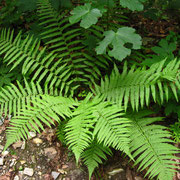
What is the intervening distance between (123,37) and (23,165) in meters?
1.80

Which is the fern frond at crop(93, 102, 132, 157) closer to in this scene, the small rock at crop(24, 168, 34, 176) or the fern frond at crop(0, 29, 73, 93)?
the fern frond at crop(0, 29, 73, 93)

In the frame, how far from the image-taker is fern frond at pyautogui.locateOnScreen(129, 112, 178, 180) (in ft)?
5.97

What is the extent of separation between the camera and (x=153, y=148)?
1920 mm

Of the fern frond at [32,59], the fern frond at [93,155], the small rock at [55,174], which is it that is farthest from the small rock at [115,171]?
the fern frond at [32,59]

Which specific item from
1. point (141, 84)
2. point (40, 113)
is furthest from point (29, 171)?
point (141, 84)

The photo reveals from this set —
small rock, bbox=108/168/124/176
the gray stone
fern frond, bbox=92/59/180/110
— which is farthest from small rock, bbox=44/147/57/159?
fern frond, bbox=92/59/180/110

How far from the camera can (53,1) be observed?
2631 mm

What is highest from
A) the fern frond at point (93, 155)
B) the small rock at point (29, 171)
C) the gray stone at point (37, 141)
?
the fern frond at point (93, 155)

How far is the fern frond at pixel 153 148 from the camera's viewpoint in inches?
71.7

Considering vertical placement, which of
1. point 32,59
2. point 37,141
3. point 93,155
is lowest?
point 37,141

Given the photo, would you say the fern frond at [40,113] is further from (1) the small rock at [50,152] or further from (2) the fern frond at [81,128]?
(1) the small rock at [50,152]

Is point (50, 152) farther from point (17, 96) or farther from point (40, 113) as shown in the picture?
point (17, 96)

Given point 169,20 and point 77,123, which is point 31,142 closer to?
point 77,123

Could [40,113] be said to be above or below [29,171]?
above
